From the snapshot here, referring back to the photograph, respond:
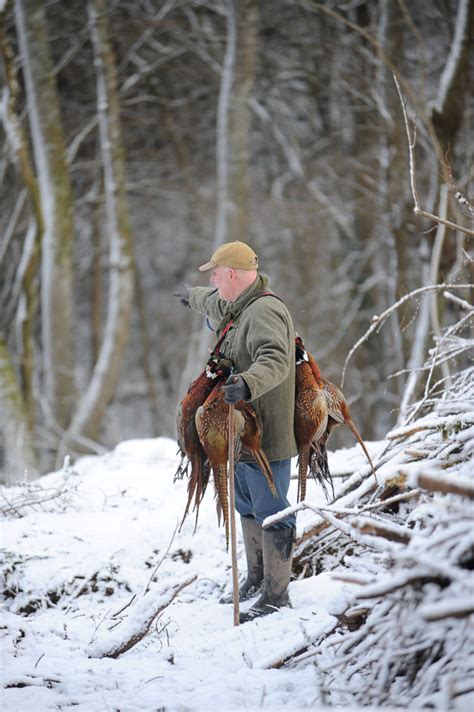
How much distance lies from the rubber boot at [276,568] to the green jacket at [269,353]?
15.6 inches

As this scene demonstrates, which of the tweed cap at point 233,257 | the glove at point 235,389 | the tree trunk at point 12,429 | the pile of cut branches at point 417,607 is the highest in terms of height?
the tweed cap at point 233,257

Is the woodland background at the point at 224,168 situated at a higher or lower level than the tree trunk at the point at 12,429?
higher

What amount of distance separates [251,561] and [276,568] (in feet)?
1.16

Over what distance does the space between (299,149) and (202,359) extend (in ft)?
15.9

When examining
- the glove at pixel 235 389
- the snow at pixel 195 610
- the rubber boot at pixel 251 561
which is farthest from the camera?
the rubber boot at pixel 251 561

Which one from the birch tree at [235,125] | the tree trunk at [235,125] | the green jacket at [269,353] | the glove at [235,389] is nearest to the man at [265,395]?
the green jacket at [269,353]

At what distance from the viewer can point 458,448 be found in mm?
3072

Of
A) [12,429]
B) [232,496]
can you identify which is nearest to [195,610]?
[232,496]

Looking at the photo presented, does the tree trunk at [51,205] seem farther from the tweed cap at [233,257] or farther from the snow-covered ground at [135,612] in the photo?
the tweed cap at [233,257]

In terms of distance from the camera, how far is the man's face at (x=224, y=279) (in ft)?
11.8

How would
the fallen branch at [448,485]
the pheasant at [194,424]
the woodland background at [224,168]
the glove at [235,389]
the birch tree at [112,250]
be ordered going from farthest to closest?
the birch tree at [112,250] < the woodland background at [224,168] < the pheasant at [194,424] < the glove at [235,389] < the fallen branch at [448,485]

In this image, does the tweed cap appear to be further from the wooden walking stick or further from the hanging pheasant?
the wooden walking stick

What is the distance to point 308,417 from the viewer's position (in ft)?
11.6

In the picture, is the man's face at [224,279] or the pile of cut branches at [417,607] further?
the man's face at [224,279]
